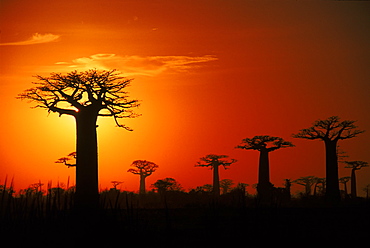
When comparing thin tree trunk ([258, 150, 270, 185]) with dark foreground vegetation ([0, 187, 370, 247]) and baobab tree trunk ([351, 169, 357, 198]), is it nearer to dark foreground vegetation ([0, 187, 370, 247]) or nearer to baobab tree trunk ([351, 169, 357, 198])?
baobab tree trunk ([351, 169, 357, 198])

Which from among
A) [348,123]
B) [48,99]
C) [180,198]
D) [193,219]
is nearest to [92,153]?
[48,99]

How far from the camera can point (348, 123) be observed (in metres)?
29.4

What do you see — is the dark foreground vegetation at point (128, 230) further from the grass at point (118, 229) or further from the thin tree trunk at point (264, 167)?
the thin tree trunk at point (264, 167)

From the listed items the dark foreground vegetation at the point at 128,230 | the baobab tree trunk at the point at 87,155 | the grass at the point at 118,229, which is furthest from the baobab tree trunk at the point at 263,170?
the grass at the point at 118,229

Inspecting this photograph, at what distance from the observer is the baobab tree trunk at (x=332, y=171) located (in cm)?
3014

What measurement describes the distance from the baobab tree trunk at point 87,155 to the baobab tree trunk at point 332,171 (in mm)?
15195

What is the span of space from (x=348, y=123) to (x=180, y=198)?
33.7 feet

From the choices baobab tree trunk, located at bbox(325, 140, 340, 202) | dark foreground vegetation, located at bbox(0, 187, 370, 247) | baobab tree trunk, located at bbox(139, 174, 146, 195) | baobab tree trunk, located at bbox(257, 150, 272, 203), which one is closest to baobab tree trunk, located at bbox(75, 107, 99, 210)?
dark foreground vegetation, located at bbox(0, 187, 370, 247)

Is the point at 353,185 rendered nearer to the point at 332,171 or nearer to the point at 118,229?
the point at 332,171

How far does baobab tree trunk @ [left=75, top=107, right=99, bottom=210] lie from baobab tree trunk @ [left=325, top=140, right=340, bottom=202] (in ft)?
49.9

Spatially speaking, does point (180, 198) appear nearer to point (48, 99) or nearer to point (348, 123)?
point (348, 123)

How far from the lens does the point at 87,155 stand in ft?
63.3

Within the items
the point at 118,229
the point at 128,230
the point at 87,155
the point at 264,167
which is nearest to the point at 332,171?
the point at 264,167

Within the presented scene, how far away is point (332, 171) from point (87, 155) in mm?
16363
